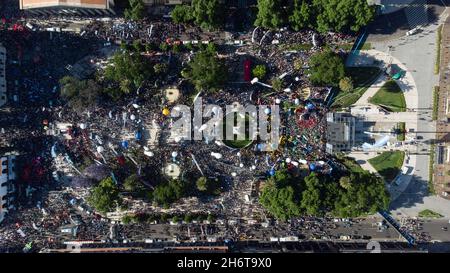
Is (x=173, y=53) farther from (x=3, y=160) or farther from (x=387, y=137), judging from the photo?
(x=387, y=137)

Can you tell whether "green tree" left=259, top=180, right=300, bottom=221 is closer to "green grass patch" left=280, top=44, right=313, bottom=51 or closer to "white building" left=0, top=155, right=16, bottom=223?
"green grass patch" left=280, top=44, right=313, bottom=51

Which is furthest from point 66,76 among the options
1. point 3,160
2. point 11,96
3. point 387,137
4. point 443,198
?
point 443,198

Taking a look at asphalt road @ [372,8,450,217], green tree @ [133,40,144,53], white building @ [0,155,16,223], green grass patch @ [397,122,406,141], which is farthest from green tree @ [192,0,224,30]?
white building @ [0,155,16,223]

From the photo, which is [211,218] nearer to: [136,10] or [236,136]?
[236,136]

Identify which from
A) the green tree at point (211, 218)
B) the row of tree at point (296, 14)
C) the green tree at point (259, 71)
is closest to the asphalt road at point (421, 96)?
the row of tree at point (296, 14)

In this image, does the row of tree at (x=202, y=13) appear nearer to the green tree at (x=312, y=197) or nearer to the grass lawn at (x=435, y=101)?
the green tree at (x=312, y=197)
